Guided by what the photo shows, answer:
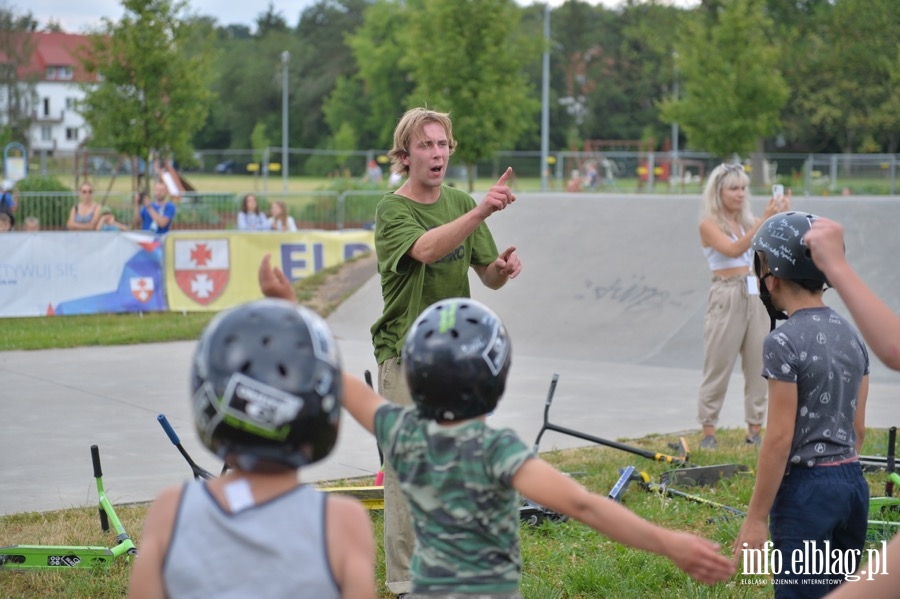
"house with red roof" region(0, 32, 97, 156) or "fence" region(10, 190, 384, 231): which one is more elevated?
"house with red roof" region(0, 32, 97, 156)

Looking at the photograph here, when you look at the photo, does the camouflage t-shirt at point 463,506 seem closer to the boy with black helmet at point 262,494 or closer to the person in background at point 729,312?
the boy with black helmet at point 262,494

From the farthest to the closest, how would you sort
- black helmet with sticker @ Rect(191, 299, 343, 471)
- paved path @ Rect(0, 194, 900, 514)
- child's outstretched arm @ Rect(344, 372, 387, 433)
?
1. paved path @ Rect(0, 194, 900, 514)
2. child's outstretched arm @ Rect(344, 372, 387, 433)
3. black helmet with sticker @ Rect(191, 299, 343, 471)

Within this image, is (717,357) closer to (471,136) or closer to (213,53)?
(213,53)

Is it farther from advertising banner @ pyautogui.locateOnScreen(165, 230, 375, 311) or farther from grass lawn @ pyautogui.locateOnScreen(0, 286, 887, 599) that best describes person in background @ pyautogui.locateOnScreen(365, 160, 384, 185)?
grass lawn @ pyautogui.locateOnScreen(0, 286, 887, 599)

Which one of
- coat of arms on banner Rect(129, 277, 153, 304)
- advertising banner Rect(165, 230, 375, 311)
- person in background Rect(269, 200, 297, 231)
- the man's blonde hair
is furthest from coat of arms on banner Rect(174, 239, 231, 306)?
the man's blonde hair

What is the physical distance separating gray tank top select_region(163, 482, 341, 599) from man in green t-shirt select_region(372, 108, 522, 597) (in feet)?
8.45

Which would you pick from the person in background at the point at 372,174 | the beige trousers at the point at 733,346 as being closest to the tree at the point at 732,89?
the person in background at the point at 372,174

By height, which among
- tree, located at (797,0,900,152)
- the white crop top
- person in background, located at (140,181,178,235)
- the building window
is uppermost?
the building window

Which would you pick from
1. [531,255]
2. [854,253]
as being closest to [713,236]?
[854,253]

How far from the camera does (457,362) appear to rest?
260cm

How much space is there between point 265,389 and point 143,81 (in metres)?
22.4

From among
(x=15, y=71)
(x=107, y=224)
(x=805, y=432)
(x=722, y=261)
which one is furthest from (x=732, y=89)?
(x=15, y=71)

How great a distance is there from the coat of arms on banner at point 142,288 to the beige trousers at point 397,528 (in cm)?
1219

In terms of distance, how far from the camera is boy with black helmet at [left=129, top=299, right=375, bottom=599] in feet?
6.88
